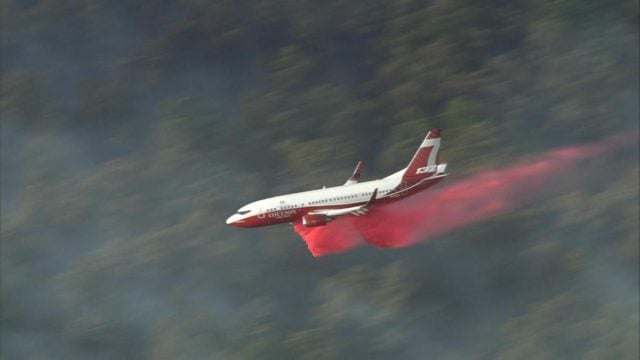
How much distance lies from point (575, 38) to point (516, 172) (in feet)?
24.9

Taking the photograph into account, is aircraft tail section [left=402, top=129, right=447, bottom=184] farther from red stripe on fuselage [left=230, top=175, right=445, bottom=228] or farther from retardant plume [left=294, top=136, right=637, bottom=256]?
retardant plume [left=294, top=136, right=637, bottom=256]

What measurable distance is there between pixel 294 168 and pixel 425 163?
26.8 feet

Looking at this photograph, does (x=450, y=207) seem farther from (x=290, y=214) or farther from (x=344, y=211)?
(x=290, y=214)

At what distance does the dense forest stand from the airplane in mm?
4593

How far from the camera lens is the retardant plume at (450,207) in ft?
135

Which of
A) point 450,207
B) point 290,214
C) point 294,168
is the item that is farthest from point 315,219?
point 294,168

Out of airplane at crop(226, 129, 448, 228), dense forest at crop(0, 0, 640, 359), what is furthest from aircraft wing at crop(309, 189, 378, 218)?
dense forest at crop(0, 0, 640, 359)

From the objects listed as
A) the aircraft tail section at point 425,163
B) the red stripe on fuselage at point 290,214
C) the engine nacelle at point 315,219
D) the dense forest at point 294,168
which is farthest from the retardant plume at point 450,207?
the aircraft tail section at point 425,163

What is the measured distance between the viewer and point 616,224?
44.2 metres

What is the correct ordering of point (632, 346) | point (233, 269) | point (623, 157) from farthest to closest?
point (623, 157), point (233, 269), point (632, 346)

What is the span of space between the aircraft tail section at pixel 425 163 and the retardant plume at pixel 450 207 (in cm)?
144

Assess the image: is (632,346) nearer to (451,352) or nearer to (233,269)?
(451,352)

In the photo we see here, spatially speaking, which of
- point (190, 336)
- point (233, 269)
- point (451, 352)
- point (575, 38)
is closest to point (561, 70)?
point (575, 38)

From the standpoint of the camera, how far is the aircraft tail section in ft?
130
